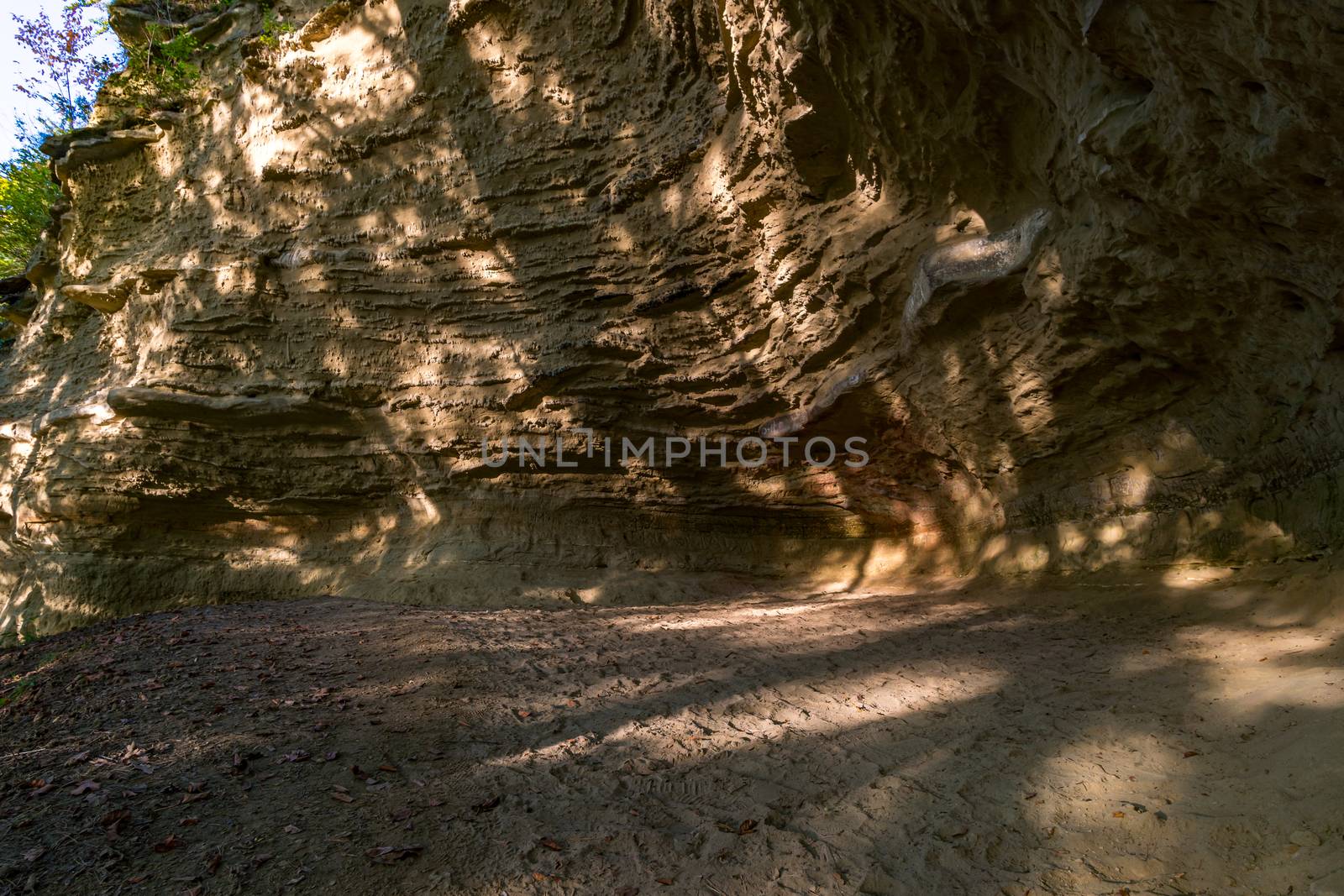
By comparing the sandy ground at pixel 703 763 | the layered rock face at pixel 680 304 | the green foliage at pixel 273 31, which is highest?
the green foliage at pixel 273 31

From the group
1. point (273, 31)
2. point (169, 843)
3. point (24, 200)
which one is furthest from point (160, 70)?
point (169, 843)

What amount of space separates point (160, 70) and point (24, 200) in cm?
551

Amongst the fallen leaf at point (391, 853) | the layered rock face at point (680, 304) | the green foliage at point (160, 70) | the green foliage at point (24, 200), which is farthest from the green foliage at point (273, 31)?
the fallen leaf at point (391, 853)

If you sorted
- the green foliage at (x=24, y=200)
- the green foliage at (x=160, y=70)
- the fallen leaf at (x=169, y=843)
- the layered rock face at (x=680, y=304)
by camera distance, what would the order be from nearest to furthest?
the fallen leaf at (x=169, y=843) < the layered rock face at (x=680, y=304) < the green foliage at (x=160, y=70) < the green foliage at (x=24, y=200)

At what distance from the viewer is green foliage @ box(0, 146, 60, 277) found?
1266 centimetres

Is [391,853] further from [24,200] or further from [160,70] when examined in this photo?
[24,200]

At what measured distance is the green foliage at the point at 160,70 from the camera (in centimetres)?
966

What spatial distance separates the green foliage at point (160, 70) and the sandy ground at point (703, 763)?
8.41 metres

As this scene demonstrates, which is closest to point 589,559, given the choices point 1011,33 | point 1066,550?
point 1066,550

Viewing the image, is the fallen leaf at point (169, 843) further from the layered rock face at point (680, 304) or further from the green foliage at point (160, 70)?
the green foliage at point (160, 70)

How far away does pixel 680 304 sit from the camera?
738cm

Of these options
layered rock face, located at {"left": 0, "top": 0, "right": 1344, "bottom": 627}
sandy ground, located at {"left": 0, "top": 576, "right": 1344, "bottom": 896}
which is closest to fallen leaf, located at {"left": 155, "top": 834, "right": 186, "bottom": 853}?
sandy ground, located at {"left": 0, "top": 576, "right": 1344, "bottom": 896}

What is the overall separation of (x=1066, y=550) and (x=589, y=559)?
197 inches

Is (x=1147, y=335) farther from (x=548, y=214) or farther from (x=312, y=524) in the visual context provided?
(x=312, y=524)
